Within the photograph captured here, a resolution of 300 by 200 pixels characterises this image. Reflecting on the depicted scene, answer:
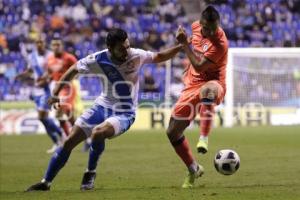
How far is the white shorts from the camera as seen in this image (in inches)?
386

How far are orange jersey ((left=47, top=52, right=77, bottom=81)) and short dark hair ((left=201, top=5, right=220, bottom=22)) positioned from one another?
7.65m

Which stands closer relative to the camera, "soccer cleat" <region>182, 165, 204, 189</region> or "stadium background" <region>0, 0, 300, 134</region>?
"soccer cleat" <region>182, 165, 204, 189</region>

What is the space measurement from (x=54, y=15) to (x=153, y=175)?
19823 millimetres

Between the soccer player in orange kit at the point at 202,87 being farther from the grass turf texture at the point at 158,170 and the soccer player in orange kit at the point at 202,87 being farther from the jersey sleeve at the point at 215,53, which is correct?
the grass turf texture at the point at 158,170

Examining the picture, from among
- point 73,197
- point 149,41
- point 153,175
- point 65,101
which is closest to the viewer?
point 73,197

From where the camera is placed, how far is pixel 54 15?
3109cm

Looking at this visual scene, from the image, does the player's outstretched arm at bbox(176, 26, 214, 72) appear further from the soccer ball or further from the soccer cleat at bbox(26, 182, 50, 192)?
the soccer cleat at bbox(26, 182, 50, 192)

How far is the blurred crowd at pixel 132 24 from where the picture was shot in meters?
29.2

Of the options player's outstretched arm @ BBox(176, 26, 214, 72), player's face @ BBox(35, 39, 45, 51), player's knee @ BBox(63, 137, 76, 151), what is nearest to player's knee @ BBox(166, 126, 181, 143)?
player's outstretched arm @ BBox(176, 26, 214, 72)

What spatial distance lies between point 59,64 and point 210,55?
796cm

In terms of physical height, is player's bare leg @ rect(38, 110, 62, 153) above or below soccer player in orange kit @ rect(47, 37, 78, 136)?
below

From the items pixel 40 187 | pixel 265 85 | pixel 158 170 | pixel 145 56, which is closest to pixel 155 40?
pixel 265 85

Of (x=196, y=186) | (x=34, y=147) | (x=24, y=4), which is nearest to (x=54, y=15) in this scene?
(x=24, y=4)

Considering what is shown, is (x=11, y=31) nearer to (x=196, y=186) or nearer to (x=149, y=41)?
(x=149, y=41)
